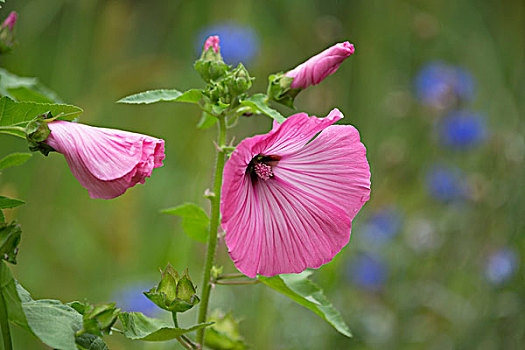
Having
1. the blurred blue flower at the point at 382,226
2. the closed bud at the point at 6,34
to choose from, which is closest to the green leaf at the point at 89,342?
the closed bud at the point at 6,34

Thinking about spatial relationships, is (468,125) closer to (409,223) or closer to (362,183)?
(409,223)

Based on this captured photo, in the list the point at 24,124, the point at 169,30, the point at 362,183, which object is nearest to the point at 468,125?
the point at 169,30

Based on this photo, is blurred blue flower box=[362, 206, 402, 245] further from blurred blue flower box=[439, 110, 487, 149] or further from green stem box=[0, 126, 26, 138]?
green stem box=[0, 126, 26, 138]

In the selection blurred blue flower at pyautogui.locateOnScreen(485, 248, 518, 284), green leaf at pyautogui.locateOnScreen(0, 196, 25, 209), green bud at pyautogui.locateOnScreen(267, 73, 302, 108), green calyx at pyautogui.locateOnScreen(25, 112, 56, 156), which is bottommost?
blurred blue flower at pyautogui.locateOnScreen(485, 248, 518, 284)

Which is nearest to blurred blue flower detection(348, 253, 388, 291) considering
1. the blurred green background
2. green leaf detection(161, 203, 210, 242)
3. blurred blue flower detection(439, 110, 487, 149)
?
the blurred green background

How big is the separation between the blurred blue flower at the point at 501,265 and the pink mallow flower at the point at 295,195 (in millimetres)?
734

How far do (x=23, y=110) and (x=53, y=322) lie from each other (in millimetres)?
154

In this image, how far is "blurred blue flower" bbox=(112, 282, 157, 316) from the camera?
1.13 metres

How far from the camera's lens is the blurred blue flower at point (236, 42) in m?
1.52

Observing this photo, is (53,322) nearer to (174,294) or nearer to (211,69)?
(174,294)

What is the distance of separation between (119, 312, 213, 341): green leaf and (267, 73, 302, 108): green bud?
206 millimetres

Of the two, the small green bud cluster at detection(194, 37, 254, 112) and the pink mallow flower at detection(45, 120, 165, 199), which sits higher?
the small green bud cluster at detection(194, 37, 254, 112)

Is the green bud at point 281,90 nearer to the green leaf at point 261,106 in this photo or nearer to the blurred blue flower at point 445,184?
the green leaf at point 261,106

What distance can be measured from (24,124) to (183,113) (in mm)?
1260
